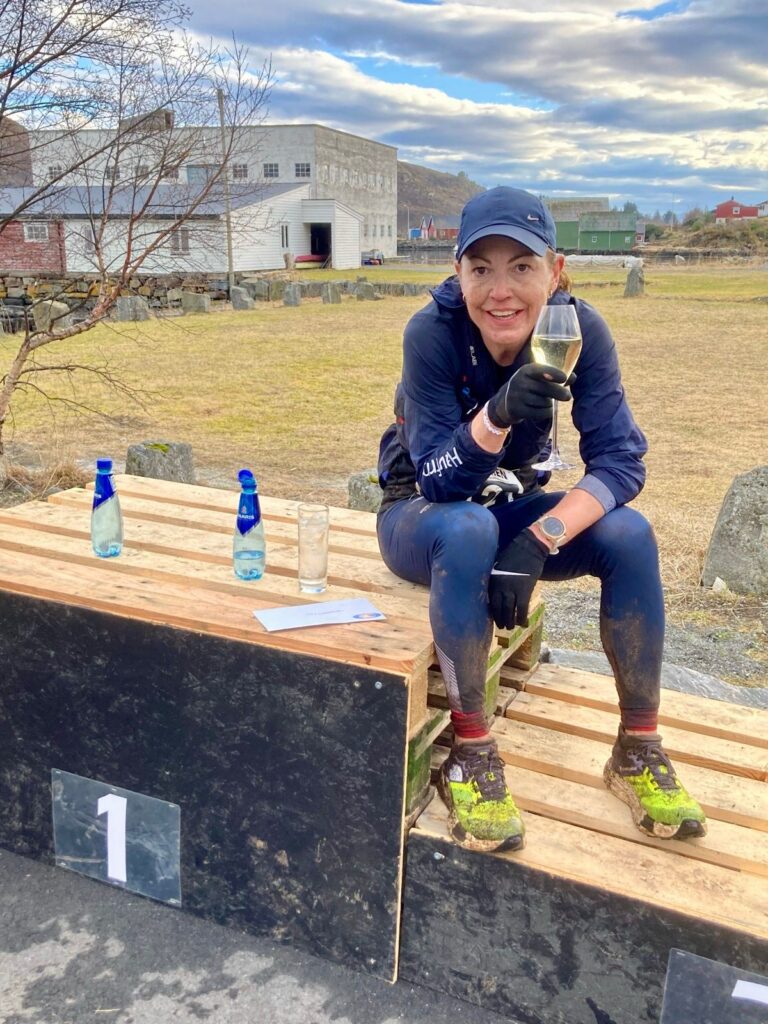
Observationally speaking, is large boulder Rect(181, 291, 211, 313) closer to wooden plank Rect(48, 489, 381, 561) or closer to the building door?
wooden plank Rect(48, 489, 381, 561)

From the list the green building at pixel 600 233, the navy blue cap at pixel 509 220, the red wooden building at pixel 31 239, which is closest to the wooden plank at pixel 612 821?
the navy blue cap at pixel 509 220

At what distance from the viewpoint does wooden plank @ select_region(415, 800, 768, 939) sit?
189 centimetres

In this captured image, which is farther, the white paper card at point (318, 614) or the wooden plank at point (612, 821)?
the white paper card at point (318, 614)

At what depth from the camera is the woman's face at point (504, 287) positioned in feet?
7.63

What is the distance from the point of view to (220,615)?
2.28 m

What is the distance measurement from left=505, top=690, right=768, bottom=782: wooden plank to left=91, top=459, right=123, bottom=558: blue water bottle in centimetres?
134

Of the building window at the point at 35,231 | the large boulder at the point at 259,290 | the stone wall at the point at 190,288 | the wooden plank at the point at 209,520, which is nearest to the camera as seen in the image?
the wooden plank at the point at 209,520

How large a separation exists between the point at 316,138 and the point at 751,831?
61618mm

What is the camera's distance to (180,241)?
23.1 ft

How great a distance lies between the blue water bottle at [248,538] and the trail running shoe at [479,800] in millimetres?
794

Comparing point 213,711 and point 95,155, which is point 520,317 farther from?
point 95,155

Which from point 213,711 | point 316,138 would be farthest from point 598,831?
point 316,138

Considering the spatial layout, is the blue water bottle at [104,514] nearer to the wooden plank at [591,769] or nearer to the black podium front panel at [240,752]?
the black podium front panel at [240,752]

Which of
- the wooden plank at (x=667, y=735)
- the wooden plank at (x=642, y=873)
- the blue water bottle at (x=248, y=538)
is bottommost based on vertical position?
the wooden plank at (x=642, y=873)
